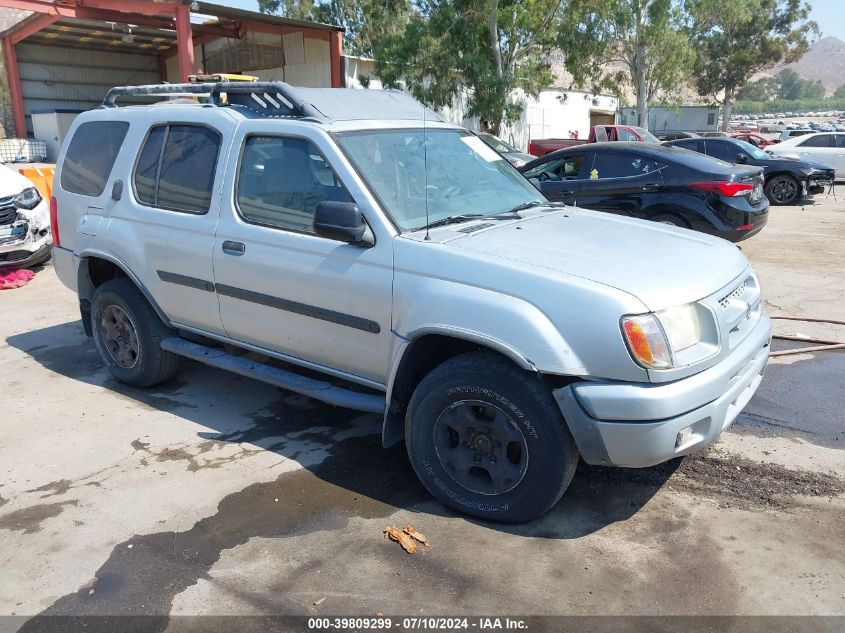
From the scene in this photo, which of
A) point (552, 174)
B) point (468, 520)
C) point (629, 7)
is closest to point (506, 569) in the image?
point (468, 520)

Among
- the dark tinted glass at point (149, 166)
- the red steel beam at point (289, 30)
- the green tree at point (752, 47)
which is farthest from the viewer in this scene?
the green tree at point (752, 47)

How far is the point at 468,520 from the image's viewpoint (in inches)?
142

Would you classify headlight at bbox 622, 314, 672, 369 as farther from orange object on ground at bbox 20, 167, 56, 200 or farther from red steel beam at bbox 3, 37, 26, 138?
red steel beam at bbox 3, 37, 26, 138

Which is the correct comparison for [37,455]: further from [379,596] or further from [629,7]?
[629,7]

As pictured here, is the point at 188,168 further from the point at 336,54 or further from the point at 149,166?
the point at 336,54

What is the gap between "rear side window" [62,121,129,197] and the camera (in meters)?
5.20

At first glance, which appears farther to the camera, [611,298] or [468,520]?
[468,520]

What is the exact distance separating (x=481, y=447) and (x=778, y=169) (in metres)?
15.5

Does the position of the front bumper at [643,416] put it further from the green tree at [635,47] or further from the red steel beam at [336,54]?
the green tree at [635,47]

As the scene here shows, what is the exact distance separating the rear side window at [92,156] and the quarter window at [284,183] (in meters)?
1.40

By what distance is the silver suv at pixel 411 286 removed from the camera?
10.3 feet

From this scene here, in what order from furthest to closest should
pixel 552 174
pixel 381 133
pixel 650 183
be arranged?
pixel 552 174
pixel 650 183
pixel 381 133

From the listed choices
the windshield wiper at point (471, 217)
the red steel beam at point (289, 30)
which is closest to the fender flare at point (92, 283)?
the windshield wiper at point (471, 217)

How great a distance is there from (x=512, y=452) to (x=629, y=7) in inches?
1230
